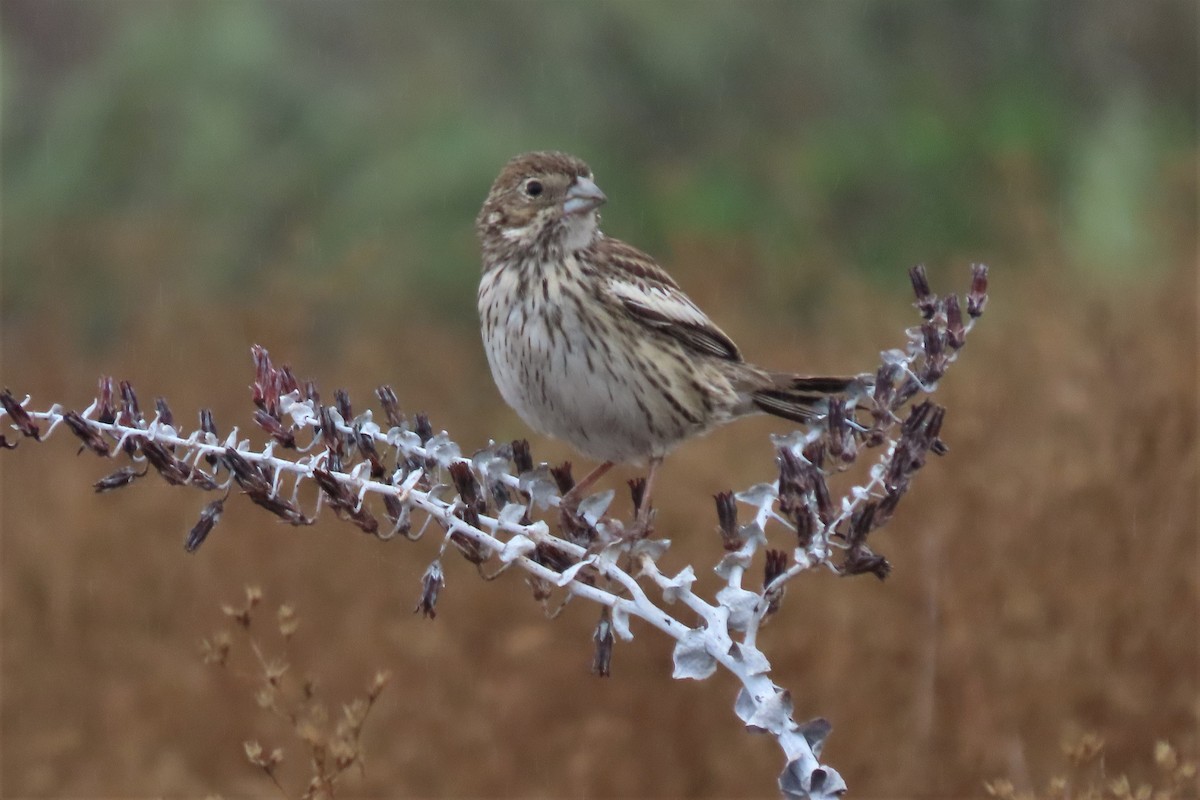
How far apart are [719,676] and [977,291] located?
2.61 meters

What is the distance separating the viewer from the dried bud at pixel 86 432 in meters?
2.58

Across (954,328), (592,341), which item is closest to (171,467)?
(954,328)

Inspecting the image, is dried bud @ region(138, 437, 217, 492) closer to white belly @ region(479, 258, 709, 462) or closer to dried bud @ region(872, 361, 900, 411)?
dried bud @ region(872, 361, 900, 411)

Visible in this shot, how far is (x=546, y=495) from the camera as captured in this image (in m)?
2.84

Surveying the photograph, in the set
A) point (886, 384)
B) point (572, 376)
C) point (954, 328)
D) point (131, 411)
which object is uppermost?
→ point (572, 376)

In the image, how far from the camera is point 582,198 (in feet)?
14.4

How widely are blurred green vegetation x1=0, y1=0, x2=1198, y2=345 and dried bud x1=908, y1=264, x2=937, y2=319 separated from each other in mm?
6327

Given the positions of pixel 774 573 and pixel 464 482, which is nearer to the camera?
pixel 774 573

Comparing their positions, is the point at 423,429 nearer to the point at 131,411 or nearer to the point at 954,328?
the point at 131,411

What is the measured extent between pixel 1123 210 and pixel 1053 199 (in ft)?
1.44

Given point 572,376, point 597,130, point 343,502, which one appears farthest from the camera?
point 597,130

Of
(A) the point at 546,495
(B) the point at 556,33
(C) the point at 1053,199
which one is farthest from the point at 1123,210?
(A) the point at 546,495

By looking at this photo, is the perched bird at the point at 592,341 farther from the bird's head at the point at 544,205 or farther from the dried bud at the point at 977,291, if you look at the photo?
the dried bud at the point at 977,291

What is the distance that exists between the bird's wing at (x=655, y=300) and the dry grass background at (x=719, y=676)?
100 cm
